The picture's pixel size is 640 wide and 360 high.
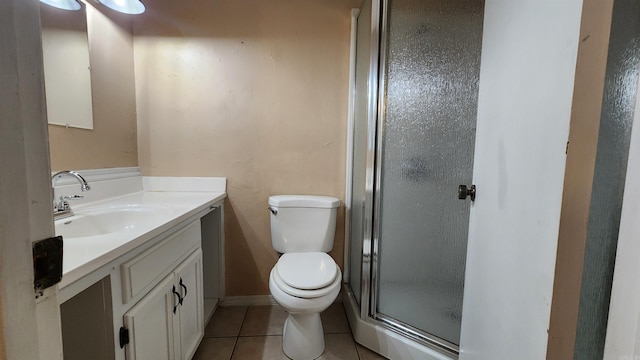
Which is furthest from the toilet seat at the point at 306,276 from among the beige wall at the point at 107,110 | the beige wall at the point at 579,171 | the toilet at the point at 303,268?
the beige wall at the point at 107,110

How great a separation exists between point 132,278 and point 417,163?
1265mm

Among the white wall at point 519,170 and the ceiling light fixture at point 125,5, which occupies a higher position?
the ceiling light fixture at point 125,5

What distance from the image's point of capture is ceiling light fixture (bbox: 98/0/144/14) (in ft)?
4.41

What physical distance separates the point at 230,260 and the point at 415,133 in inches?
57.6

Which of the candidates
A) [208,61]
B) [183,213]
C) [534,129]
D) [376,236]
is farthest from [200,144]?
[534,129]

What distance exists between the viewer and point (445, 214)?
124 cm

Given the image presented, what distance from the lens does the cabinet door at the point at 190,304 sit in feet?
3.62

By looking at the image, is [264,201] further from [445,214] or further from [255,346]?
[445,214]

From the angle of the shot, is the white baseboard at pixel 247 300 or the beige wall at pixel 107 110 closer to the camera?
the beige wall at pixel 107 110

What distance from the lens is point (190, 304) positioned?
1184 mm

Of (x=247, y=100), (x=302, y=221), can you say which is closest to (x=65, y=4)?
(x=247, y=100)

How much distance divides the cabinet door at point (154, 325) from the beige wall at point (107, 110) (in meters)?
0.77

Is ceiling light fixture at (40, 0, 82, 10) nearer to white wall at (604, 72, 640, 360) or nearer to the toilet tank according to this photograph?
the toilet tank

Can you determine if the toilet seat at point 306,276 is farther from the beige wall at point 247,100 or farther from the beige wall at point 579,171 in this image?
the beige wall at point 579,171
